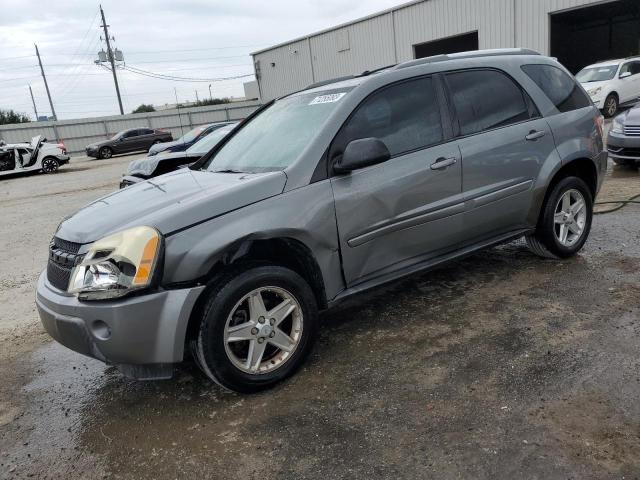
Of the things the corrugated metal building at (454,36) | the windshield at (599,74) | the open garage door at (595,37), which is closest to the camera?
the windshield at (599,74)

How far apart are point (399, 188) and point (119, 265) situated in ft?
5.84

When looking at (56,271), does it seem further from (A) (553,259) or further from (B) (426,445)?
(A) (553,259)

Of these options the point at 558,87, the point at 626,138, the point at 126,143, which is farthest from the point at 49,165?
the point at 558,87

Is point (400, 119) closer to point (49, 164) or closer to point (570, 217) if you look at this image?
point (570, 217)

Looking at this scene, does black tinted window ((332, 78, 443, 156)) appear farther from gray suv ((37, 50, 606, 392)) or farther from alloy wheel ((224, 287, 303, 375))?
alloy wheel ((224, 287, 303, 375))

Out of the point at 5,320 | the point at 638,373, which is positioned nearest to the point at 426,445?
the point at 638,373

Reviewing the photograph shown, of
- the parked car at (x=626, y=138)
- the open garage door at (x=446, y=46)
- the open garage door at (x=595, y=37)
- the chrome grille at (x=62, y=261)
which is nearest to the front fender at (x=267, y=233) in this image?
the chrome grille at (x=62, y=261)

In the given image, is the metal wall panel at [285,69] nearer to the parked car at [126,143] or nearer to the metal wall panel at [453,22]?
the metal wall panel at [453,22]

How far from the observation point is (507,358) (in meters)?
3.21

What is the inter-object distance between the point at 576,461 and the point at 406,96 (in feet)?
8.03

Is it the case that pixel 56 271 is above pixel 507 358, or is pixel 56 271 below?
above

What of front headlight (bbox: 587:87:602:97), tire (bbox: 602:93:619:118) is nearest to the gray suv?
front headlight (bbox: 587:87:602:97)

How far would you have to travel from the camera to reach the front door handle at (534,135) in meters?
4.19

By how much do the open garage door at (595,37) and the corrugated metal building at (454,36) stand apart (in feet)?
0.17
